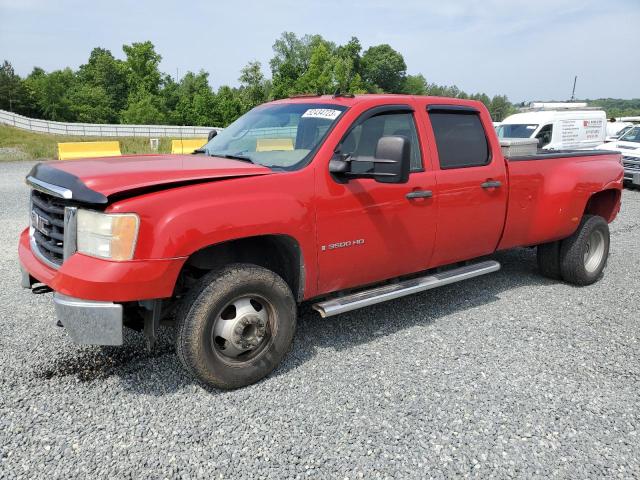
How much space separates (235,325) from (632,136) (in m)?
16.4

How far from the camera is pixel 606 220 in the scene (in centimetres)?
583

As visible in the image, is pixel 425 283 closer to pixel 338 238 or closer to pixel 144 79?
pixel 338 238

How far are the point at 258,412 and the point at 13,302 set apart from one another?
2.99 m

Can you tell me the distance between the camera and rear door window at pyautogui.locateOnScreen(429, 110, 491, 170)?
4.25 m

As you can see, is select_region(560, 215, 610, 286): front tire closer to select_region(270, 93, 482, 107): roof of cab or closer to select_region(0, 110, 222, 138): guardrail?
select_region(270, 93, 482, 107): roof of cab

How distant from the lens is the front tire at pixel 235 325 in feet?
9.96

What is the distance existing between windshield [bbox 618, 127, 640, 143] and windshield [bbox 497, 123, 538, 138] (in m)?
2.61

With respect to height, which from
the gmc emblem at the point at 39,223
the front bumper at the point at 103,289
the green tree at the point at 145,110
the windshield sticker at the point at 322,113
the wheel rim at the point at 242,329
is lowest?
the wheel rim at the point at 242,329

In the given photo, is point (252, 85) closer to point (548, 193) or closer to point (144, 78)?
point (144, 78)

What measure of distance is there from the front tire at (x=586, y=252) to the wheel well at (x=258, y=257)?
11.1ft

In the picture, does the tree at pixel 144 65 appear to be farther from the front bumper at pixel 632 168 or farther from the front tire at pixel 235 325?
the front tire at pixel 235 325

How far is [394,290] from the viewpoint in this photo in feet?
12.9

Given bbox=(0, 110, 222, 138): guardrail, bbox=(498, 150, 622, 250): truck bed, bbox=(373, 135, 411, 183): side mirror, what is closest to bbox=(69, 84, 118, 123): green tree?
bbox=(0, 110, 222, 138): guardrail

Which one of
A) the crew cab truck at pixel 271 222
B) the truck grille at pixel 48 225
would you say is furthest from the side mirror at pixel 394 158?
the truck grille at pixel 48 225
